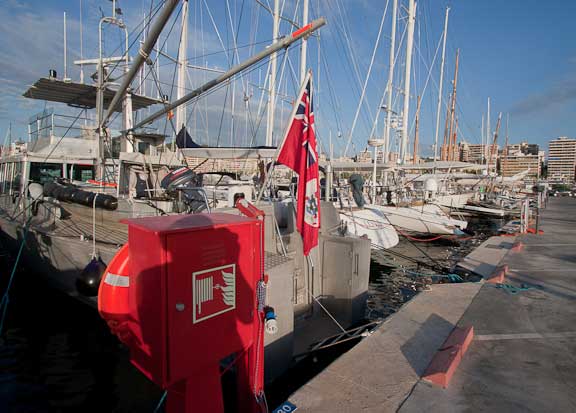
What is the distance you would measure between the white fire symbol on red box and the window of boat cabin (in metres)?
11.1

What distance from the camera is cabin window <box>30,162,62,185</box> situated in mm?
10697

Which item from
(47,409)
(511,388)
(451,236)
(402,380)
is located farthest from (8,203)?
(451,236)

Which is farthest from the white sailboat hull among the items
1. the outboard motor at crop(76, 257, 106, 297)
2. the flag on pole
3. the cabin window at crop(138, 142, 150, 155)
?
the outboard motor at crop(76, 257, 106, 297)

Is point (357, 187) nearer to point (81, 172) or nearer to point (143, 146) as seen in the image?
point (143, 146)

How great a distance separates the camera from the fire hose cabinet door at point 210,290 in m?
2.54

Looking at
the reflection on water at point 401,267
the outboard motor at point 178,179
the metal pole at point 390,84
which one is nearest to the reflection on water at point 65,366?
the outboard motor at point 178,179

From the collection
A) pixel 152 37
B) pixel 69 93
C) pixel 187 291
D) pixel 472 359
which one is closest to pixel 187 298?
pixel 187 291

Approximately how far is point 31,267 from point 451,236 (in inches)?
750

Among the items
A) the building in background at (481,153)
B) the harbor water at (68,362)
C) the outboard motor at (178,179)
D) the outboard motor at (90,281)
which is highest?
the building in background at (481,153)

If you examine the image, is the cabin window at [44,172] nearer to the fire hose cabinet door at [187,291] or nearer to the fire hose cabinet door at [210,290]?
the fire hose cabinet door at [187,291]

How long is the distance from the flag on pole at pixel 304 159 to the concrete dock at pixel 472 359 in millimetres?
1824

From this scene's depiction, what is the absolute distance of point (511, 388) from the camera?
328 centimetres

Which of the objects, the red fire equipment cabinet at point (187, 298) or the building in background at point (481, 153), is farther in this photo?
the building in background at point (481, 153)

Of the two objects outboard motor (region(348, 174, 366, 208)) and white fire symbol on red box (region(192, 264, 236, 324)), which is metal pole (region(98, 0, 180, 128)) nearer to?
white fire symbol on red box (region(192, 264, 236, 324))
